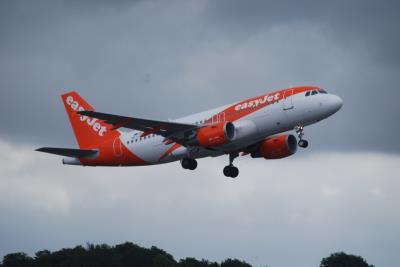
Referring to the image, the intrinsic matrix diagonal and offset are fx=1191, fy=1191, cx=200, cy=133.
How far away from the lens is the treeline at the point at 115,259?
352 feet

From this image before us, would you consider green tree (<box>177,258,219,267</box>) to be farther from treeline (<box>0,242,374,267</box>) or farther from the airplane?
the airplane

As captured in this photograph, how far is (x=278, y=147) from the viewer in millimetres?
85688

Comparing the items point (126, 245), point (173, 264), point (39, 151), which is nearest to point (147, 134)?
point (39, 151)

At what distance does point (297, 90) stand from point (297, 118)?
2.25 meters

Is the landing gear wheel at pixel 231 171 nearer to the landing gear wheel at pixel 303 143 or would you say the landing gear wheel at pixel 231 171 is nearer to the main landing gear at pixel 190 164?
the main landing gear at pixel 190 164

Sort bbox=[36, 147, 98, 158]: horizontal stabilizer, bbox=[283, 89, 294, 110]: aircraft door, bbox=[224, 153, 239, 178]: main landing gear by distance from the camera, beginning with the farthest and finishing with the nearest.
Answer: bbox=[224, 153, 239, 178]: main landing gear
bbox=[36, 147, 98, 158]: horizontal stabilizer
bbox=[283, 89, 294, 110]: aircraft door

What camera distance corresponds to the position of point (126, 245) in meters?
121

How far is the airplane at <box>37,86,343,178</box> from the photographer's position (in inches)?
3135

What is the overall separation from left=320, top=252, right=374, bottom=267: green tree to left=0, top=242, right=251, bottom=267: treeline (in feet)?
32.8

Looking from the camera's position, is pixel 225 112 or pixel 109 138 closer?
pixel 225 112

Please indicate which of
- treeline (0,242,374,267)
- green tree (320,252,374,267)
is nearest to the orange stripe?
treeline (0,242,374,267)

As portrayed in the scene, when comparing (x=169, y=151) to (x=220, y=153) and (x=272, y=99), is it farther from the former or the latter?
(x=272, y=99)

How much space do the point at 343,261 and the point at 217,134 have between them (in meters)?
40.5

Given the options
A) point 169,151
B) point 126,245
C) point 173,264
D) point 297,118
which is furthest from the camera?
point 126,245
